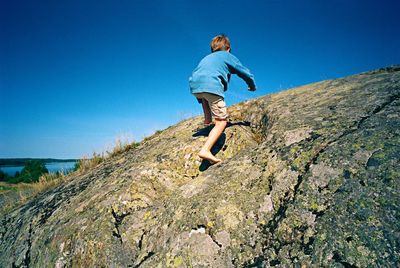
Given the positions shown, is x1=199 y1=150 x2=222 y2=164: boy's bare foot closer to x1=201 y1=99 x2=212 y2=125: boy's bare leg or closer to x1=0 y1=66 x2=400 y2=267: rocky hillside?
x1=0 y1=66 x2=400 y2=267: rocky hillside

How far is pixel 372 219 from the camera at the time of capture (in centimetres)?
208

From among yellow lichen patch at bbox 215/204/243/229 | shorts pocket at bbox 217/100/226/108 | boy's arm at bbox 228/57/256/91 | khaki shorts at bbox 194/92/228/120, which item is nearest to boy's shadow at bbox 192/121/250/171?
khaki shorts at bbox 194/92/228/120

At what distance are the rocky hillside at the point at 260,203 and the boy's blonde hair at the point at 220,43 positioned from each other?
59.5 inches

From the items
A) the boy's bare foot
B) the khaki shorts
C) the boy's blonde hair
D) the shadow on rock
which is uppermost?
the boy's blonde hair

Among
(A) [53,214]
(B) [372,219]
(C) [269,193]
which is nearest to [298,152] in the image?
(C) [269,193]

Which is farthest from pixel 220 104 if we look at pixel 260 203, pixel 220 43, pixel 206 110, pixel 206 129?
pixel 260 203

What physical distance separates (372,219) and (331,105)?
2.42 m

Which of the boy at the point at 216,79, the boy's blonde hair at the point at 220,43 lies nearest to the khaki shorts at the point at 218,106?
the boy at the point at 216,79

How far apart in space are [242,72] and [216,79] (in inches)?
24.8

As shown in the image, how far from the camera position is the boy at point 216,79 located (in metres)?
4.48

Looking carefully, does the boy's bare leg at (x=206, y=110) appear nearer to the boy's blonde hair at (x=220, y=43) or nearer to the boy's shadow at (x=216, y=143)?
the boy's shadow at (x=216, y=143)

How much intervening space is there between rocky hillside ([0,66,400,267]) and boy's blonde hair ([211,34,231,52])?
1.51 metres

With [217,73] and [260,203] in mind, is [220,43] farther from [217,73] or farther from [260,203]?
[260,203]

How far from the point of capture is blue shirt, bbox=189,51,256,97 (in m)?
4.57
